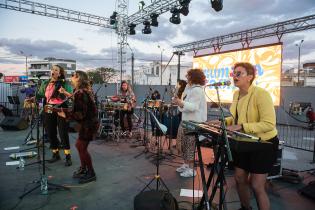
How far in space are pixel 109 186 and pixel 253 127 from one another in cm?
262

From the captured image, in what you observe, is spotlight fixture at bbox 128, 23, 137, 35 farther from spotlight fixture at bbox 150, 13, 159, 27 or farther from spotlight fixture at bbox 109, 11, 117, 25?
spotlight fixture at bbox 150, 13, 159, 27

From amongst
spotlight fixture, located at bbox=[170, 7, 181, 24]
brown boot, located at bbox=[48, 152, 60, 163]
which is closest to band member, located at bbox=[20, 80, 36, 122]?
brown boot, located at bbox=[48, 152, 60, 163]

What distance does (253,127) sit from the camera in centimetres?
216

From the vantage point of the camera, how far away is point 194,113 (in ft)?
12.4

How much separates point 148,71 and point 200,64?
32.0 metres

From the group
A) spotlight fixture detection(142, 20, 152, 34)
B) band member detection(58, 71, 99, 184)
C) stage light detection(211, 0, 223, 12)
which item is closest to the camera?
band member detection(58, 71, 99, 184)

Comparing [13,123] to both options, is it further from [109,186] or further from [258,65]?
[258,65]

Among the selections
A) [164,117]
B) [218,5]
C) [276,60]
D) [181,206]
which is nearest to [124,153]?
[164,117]

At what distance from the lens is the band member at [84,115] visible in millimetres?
3789

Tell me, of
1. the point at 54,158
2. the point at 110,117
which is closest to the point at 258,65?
the point at 110,117

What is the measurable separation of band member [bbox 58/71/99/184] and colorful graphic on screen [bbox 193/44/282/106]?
4.00m

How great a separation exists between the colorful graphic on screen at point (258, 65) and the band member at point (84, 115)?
13.1 ft

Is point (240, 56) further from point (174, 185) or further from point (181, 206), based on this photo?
point (181, 206)

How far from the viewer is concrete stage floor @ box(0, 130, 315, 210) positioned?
10.6ft
